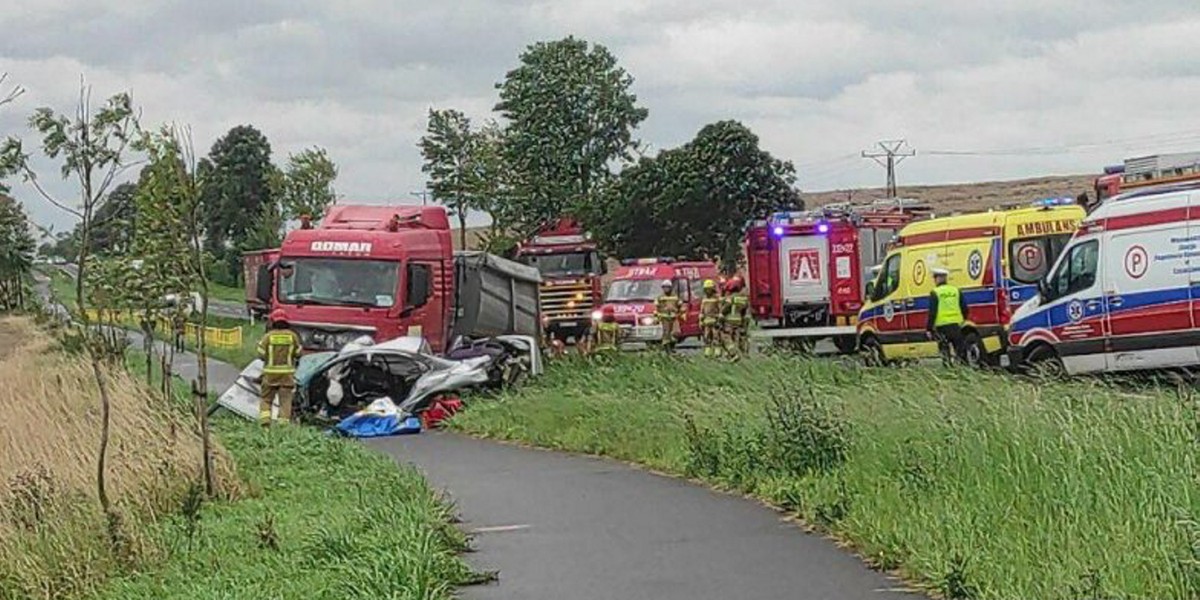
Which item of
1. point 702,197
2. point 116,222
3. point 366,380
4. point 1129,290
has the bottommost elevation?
point 366,380

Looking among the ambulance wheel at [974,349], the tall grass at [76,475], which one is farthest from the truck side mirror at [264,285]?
the ambulance wheel at [974,349]

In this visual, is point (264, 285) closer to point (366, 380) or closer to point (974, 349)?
point (366, 380)

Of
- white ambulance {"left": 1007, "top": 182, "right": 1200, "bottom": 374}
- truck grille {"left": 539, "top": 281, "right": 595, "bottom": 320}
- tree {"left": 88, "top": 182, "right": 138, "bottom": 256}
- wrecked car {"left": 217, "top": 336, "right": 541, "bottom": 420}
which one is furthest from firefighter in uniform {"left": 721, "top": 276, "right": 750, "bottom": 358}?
tree {"left": 88, "top": 182, "right": 138, "bottom": 256}

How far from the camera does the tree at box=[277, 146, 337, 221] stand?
56625mm

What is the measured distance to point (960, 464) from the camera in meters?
10.2

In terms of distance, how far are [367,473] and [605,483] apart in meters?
2.03

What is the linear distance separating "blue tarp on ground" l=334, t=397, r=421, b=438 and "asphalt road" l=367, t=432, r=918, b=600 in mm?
4302

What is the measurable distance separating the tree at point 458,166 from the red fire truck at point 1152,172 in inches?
1077

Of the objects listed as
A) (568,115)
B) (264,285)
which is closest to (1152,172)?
(264,285)

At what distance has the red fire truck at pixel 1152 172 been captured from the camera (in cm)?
2070

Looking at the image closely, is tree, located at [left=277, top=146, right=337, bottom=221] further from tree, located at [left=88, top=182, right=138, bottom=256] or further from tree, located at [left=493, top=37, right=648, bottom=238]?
tree, located at [left=88, top=182, right=138, bottom=256]

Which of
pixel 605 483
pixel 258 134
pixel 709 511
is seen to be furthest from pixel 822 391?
pixel 258 134

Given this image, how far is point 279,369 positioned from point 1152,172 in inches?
455

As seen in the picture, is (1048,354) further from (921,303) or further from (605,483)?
(605,483)
